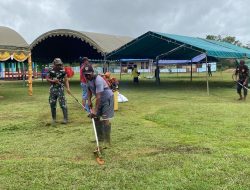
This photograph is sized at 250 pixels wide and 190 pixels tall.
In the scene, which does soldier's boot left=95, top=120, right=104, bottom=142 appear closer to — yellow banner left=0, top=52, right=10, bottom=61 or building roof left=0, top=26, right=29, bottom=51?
yellow banner left=0, top=52, right=10, bottom=61

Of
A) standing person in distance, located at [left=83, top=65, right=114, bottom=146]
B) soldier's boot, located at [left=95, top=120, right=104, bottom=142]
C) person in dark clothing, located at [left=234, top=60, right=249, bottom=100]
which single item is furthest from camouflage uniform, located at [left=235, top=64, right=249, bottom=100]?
standing person in distance, located at [left=83, top=65, right=114, bottom=146]

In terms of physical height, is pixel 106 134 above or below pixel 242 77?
below

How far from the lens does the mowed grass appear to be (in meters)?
5.07

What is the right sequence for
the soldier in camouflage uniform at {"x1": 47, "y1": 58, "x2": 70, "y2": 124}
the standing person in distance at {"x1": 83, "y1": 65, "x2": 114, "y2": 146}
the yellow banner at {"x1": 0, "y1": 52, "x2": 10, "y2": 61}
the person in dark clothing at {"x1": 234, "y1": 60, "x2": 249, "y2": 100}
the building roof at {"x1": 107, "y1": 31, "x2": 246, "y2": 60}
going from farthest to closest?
1. the building roof at {"x1": 107, "y1": 31, "x2": 246, "y2": 60}
2. the yellow banner at {"x1": 0, "y1": 52, "x2": 10, "y2": 61}
3. the person in dark clothing at {"x1": 234, "y1": 60, "x2": 249, "y2": 100}
4. the soldier in camouflage uniform at {"x1": 47, "y1": 58, "x2": 70, "y2": 124}
5. the standing person in distance at {"x1": 83, "y1": 65, "x2": 114, "y2": 146}

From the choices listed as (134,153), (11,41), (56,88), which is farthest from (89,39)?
(134,153)

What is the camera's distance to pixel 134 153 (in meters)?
6.52

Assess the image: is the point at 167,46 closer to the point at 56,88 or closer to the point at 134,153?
the point at 56,88

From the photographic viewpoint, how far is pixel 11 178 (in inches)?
207

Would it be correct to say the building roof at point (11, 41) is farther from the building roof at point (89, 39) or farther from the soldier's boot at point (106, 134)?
the soldier's boot at point (106, 134)

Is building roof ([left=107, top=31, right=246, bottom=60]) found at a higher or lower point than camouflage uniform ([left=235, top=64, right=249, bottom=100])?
higher

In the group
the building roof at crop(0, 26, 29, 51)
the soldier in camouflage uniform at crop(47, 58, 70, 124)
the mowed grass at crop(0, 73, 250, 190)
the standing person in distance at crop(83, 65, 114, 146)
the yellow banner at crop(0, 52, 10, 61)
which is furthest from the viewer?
the building roof at crop(0, 26, 29, 51)

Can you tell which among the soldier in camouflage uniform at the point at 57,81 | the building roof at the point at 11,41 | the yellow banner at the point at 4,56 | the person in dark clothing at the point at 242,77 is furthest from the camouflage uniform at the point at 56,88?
the person in dark clothing at the point at 242,77

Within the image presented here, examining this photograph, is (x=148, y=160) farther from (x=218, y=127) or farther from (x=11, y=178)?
(x=218, y=127)

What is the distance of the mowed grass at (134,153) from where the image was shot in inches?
200
